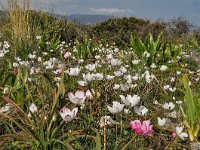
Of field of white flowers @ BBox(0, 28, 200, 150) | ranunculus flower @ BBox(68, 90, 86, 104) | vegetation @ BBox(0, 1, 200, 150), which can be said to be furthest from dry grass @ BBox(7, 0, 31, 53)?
ranunculus flower @ BBox(68, 90, 86, 104)

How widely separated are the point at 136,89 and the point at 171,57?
12.0 ft

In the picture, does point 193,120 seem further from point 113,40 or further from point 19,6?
point 113,40

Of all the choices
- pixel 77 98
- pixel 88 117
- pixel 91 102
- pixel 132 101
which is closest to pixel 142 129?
pixel 132 101

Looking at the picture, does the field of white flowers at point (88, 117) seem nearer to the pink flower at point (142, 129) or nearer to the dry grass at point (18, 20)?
the pink flower at point (142, 129)

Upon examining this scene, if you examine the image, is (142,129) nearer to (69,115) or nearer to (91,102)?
(69,115)

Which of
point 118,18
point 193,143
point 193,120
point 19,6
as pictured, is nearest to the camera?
point 193,143

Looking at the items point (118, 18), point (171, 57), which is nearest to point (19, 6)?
point (171, 57)

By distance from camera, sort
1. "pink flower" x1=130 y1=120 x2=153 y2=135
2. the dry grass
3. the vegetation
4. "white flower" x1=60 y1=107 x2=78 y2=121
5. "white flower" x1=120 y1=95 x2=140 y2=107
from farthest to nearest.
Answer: the dry grass
the vegetation
"white flower" x1=120 y1=95 x2=140 y2=107
"white flower" x1=60 y1=107 x2=78 y2=121
"pink flower" x1=130 y1=120 x2=153 y2=135

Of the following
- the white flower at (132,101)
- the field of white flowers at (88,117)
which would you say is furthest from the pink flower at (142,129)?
the white flower at (132,101)

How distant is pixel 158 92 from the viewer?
4.86m

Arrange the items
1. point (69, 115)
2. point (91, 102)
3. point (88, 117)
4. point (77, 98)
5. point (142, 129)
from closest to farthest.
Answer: point (142, 129)
point (69, 115)
point (77, 98)
point (88, 117)
point (91, 102)

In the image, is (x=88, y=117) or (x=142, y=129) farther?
(x=88, y=117)

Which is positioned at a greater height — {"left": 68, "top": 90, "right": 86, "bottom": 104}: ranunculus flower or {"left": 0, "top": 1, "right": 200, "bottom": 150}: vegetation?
{"left": 68, "top": 90, "right": 86, "bottom": 104}: ranunculus flower

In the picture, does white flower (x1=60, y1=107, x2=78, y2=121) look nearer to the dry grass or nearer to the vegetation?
the vegetation
